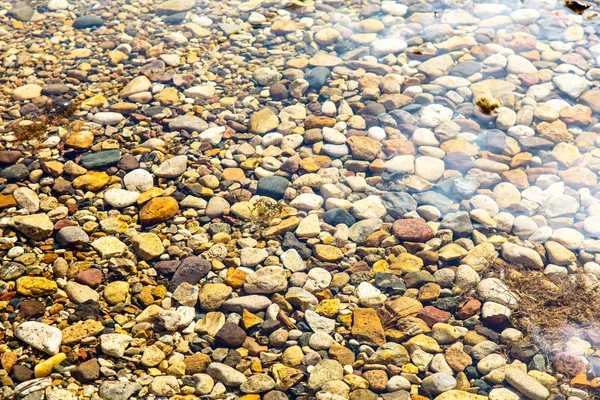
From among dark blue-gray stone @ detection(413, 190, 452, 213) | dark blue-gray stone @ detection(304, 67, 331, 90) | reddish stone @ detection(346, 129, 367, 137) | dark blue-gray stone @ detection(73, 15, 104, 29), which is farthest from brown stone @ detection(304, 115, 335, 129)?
dark blue-gray stone @ detection(73, 15, 104, 29)

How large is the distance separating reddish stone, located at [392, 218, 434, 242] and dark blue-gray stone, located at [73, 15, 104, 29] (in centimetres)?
413

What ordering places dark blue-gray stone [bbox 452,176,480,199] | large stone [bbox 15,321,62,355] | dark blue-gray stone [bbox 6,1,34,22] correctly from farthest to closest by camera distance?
dark blue-gray stone [bbox 6,1,34,22] → dark blue-gray stone [bbox 452,176,480,199] → large stone [bbox 15,321,62,355]

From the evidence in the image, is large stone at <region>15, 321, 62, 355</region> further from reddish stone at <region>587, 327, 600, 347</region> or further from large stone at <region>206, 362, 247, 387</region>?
reddish stone at <region>587, 327, 600, 347</region>

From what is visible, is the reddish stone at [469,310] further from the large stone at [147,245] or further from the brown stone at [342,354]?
the large stone at [147,245]

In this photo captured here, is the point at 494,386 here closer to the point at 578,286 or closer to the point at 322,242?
the point at 578,286

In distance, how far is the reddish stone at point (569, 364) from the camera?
3037 millimetres

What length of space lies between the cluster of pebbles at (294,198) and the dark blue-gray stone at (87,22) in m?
0.07

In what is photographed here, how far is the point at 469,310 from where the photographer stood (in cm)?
336

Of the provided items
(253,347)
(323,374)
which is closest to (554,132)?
(323,374)

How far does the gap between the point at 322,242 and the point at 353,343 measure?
2.68 ft

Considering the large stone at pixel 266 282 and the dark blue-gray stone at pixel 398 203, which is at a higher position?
the dark blue-gray stone at pixel 398 203

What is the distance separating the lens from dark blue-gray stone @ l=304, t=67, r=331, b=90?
5090 mm

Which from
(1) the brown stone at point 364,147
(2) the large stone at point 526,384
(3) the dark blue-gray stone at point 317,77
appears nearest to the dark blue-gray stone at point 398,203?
(1) the brown stone at point 364,147

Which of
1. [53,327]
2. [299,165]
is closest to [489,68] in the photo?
[299,165]
